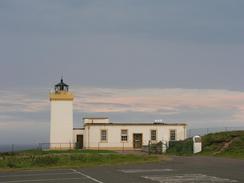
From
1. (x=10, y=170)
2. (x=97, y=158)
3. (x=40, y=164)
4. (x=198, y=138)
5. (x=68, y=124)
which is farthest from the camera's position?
(x=68, y=124)

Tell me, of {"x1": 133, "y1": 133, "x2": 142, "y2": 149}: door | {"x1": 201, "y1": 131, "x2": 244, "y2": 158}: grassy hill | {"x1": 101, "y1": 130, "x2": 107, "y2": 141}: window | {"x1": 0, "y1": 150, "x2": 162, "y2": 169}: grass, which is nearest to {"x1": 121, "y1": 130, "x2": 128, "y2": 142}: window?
{"x1": 133, "y1": 133, "x2": 142, "y2": 149}: door

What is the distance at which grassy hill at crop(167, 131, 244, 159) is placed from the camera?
3997cm

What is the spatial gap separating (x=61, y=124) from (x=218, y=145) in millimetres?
19960

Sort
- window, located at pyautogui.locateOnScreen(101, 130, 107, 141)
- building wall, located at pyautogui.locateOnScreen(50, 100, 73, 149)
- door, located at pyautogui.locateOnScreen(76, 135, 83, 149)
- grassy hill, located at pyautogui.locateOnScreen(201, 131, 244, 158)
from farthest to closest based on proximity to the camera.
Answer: door, located at pyautogui.locateOnScreen(76, 135, 83, 149) < window, located at pyautogui.locateOnScreen(101, 130, 107, 141) < building wall, located at pyautogui.locateOnScreen(50, 100, 73, 149) < grassy hill, located at pyautogui.locateOnScreen(201, 131, 244, 158)

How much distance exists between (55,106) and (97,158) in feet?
74.0

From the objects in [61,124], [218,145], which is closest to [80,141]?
[61,124]

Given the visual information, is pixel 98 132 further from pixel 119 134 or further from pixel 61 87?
pixel 61 87

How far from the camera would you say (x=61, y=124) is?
5747cm

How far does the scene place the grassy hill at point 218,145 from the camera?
131 feet

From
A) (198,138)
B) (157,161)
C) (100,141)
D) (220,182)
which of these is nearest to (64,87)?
→ (100,141)

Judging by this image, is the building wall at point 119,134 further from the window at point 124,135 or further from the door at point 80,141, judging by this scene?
the door at point 80,141

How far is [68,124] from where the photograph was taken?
5753 cm

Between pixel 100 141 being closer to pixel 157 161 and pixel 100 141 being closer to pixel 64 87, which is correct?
pixel 64 87

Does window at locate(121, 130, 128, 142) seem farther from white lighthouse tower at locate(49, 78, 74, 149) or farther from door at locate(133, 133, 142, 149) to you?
white lighthouse tower at locate(49, 78, 74, 149)
